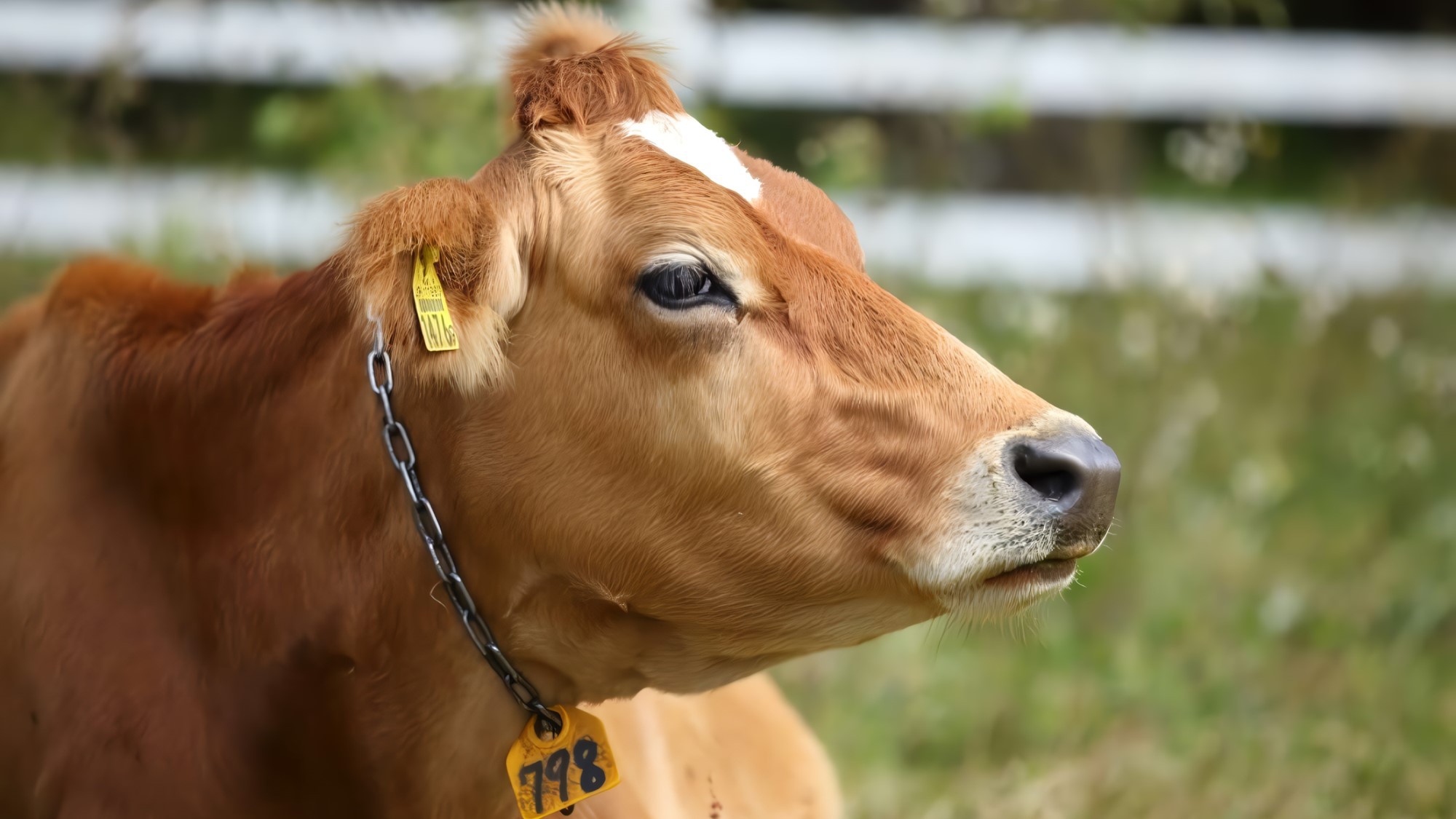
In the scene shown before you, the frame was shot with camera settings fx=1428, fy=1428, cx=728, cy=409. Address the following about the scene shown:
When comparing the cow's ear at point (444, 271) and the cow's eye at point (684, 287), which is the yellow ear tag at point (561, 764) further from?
the cow's eye at point (684, 287)

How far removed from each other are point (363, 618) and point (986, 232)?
15.8 feet

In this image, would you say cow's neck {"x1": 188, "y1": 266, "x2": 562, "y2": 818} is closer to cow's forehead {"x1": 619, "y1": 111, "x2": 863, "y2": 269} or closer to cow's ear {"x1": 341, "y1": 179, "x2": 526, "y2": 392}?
cow's ear {"x1": 341, "y1": 179, "x2": 526, "y2": 392}

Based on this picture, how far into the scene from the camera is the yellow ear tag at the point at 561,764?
2.16 metres

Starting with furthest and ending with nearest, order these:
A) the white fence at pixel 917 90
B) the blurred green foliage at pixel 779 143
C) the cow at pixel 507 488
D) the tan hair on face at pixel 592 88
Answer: the white fence at pixel 917 90, the blurred green foliage at pixel 779 143, the tan hair on face at pixel 592 88, the cow at pixel 507 488

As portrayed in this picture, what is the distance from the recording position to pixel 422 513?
2121 millimetres

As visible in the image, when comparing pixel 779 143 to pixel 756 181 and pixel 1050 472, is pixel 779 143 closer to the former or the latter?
pixel 756 181

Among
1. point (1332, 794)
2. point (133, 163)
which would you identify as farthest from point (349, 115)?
point (1332, 794)

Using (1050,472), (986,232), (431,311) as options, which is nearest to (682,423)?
(431,311)

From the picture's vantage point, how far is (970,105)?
19.4 ft

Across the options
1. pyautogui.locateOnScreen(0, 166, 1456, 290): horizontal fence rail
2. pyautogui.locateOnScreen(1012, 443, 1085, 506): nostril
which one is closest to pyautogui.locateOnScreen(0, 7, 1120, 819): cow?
pyautogui.locateOnScreen(1012, 443, 1085, 506): nostril

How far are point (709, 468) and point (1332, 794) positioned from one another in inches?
98.2

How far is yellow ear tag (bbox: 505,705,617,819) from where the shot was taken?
216 cm

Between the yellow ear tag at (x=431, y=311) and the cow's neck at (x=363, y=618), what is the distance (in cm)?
13

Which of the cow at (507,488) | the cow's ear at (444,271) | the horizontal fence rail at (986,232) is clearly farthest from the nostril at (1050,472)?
the horizontal fence rail at (986,232)
